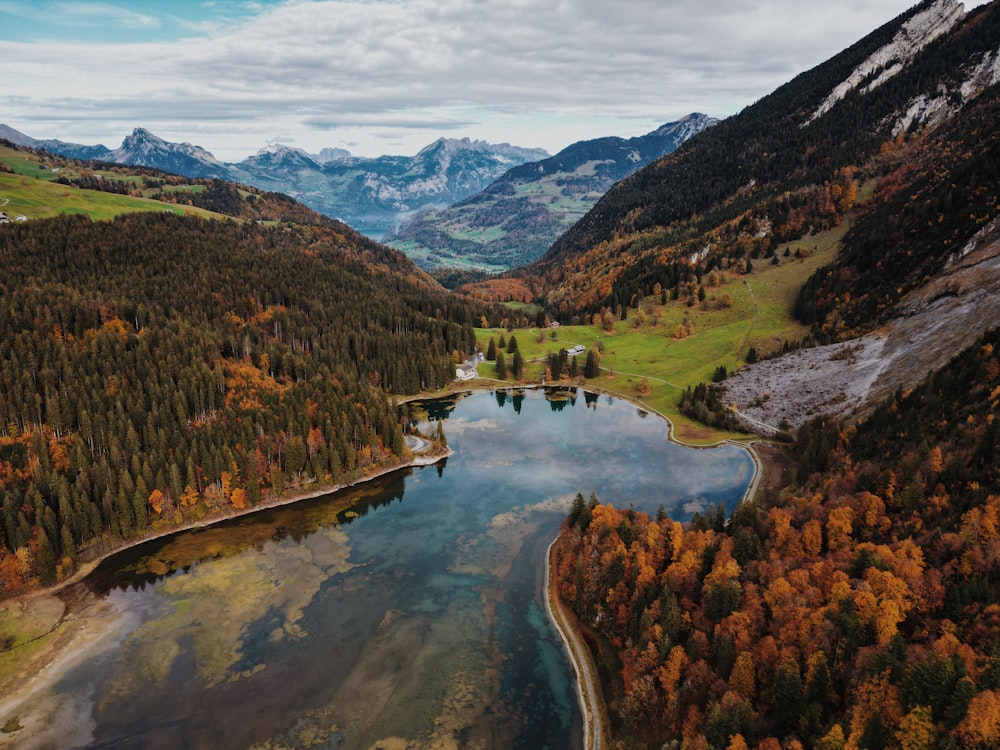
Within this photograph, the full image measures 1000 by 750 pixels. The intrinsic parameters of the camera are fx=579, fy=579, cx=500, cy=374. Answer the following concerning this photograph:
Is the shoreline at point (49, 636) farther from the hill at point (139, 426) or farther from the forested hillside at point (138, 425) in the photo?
the forested hillside at point (138, 425)

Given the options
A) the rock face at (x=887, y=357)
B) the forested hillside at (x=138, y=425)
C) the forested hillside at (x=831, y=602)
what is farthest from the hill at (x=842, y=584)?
the forested hillside at (x=138, y=425)

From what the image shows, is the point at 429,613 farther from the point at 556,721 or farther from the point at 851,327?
the point at 851,327

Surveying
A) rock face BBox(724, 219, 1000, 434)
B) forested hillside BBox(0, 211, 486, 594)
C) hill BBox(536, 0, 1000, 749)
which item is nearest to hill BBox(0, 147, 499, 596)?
forested hillside BBox(0, 211, 486, 594)

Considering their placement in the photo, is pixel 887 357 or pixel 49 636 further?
pixel 887 357

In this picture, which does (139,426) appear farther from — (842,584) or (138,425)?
(842,584)

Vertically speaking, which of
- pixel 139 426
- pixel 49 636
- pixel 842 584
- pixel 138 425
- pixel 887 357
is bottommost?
pixel 49 636

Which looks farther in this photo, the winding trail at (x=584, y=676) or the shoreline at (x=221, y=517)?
the shoreline at (x=221, y=517)

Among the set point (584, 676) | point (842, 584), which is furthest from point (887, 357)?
point (584, 676)
